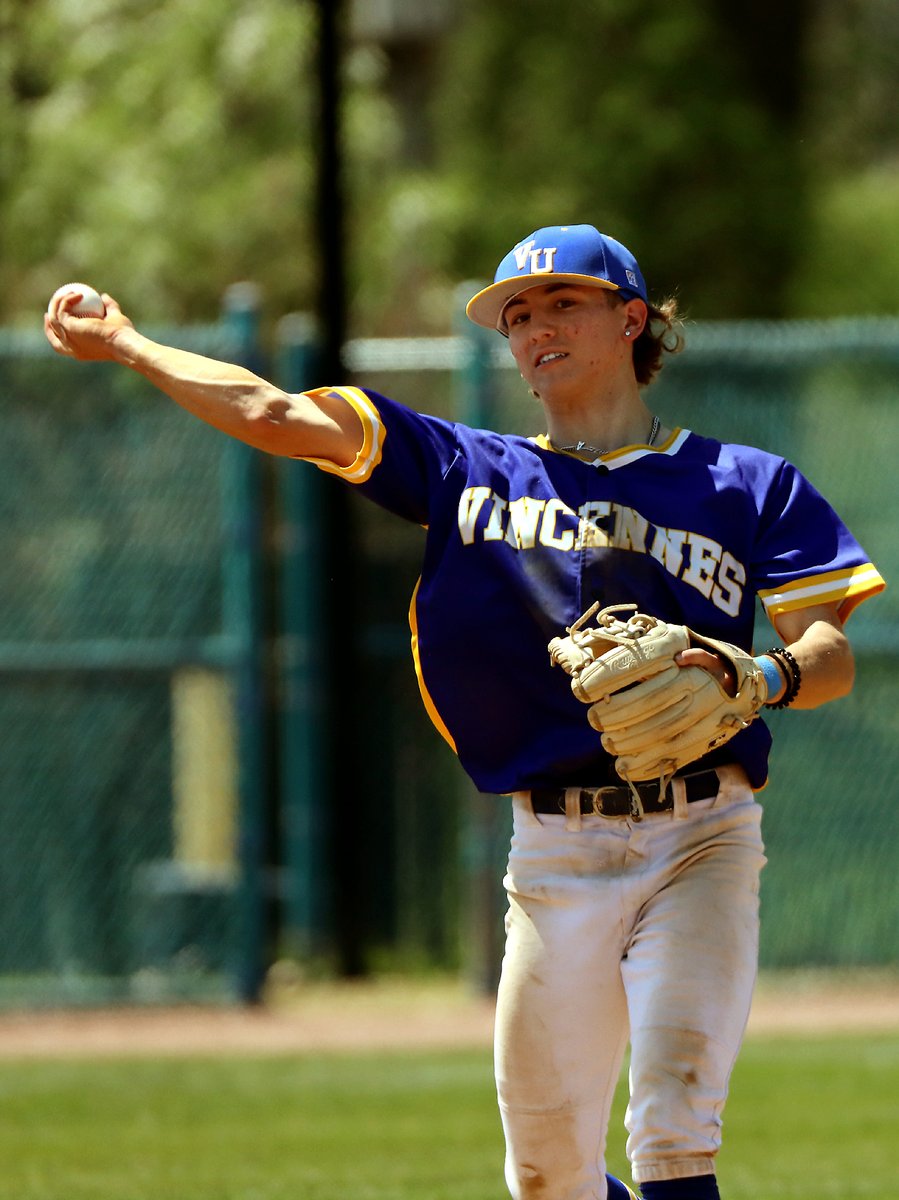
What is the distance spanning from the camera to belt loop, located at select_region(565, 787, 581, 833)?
4.11 meters

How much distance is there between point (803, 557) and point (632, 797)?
58cm

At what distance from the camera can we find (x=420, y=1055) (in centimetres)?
869

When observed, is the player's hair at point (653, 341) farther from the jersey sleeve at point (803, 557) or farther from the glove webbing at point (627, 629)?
the glove webbing at point (627, 629)

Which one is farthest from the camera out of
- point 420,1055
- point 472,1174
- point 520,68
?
point 520,68

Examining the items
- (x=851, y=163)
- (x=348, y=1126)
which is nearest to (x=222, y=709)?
(x=348, y=1126)

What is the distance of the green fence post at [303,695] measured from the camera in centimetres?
1026

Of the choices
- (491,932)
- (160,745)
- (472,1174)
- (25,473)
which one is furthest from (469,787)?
(472,1174)

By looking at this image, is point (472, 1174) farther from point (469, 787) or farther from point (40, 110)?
point (40, 110)

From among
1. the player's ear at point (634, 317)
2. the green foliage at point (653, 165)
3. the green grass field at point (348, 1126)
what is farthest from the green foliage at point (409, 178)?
the player's ear at point (634, 317)

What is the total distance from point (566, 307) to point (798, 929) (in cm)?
644

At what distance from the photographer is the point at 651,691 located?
12.5ft

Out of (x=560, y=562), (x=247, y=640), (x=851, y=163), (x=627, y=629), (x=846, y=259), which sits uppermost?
(x=851, y=163)

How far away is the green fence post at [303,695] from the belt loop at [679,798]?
20.6ft

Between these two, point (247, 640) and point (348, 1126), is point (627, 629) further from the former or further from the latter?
point (247, 640)
